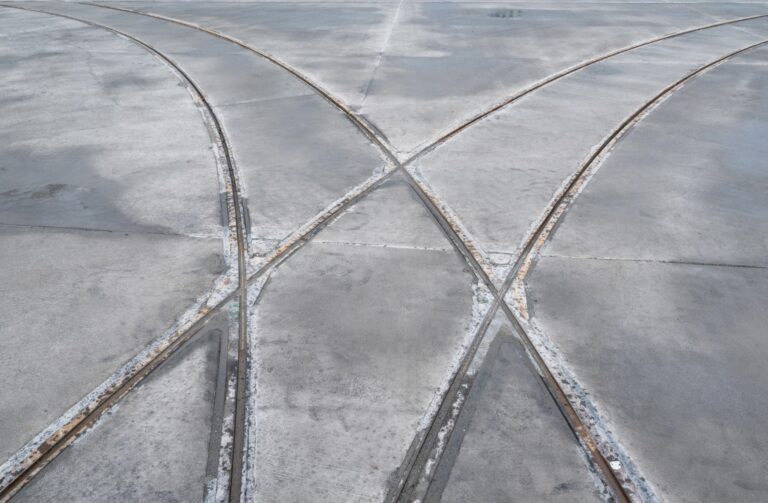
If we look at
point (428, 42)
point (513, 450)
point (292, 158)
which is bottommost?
point (513, 450)

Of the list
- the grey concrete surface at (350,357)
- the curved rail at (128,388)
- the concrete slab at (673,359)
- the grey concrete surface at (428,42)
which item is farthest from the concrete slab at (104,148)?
the concrete slab at (673,359)

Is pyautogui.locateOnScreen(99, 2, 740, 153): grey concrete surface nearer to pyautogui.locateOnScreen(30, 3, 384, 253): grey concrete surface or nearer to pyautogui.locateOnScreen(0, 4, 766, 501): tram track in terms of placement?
pyautogui.locateOnScreen(0, 4, 766, 501): tram track

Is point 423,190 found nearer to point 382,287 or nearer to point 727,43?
point 382,287

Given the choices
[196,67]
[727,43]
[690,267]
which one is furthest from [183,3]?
[690,267]

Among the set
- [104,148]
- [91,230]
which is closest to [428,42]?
[104,148]

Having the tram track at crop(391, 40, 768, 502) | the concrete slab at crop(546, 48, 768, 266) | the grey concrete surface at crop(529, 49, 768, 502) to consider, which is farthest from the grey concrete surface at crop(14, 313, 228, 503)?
the concrete slab at crop(546, 48, 768, 266)

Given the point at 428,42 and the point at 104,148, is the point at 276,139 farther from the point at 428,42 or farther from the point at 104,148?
the point at 428,42
